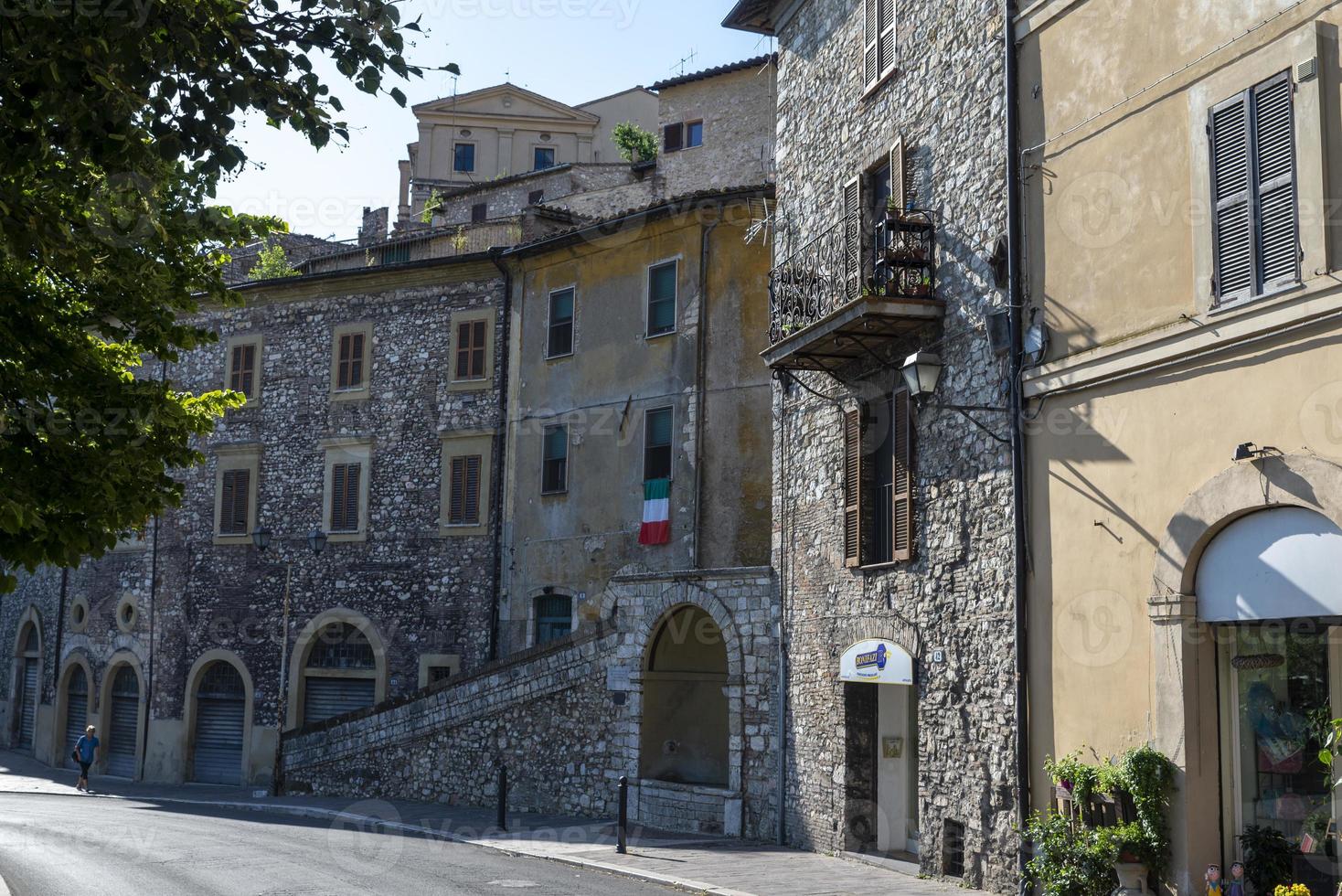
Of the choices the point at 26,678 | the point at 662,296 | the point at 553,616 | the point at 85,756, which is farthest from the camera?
the point at 26,678

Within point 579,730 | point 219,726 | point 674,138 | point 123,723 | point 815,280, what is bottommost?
point 123,723

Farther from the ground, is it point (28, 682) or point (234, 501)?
point (234, 501)

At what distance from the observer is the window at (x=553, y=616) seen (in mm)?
26703

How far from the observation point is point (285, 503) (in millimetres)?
31234

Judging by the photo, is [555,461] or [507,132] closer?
[555,461]

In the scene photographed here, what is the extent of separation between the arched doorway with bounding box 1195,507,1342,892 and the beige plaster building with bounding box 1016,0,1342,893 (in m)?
0.02

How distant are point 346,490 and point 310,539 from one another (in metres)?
1.79

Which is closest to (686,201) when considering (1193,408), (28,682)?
(1193,408)

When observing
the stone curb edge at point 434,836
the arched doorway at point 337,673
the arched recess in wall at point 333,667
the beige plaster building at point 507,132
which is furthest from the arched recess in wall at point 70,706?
the beige plaster building at point 507,132

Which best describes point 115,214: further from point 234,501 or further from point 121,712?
point 121,712

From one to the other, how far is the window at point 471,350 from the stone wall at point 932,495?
1158 cm

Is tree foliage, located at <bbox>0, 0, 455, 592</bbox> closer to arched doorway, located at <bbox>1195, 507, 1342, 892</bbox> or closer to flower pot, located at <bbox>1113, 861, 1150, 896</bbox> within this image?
arched doorway, located at <bbox>1195, 507, 1342, 892</bbox>

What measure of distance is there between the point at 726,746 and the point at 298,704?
12294mm

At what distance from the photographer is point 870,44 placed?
16797mm
